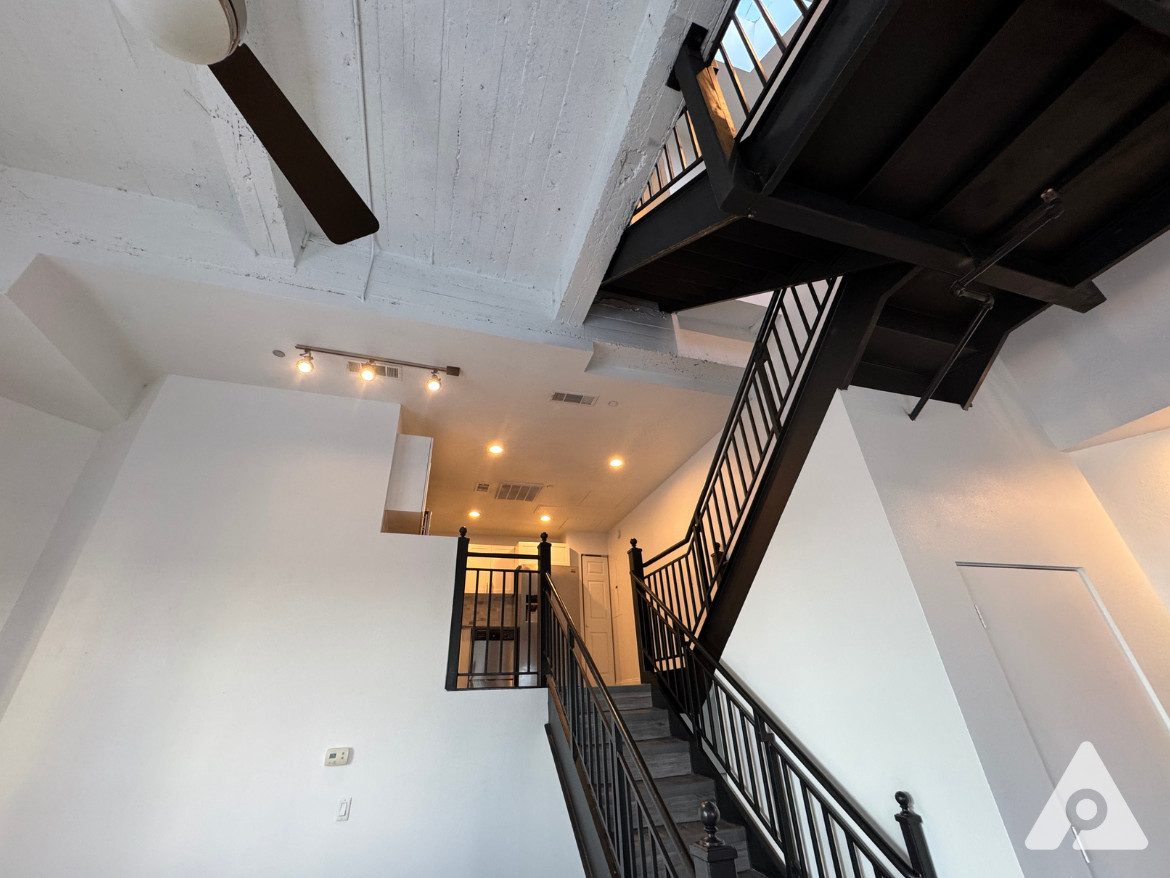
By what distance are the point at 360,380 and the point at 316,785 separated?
2967mm

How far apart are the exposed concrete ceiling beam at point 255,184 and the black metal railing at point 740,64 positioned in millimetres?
2076

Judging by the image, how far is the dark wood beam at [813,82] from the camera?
5.09 feet

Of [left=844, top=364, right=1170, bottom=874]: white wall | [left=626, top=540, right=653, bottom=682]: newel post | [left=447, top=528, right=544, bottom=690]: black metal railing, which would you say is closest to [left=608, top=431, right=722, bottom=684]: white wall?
[left=626, top=540, right=653, bottom=682]: newel post

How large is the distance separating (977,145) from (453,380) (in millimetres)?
3696

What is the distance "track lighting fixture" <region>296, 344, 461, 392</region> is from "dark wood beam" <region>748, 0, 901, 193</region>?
2966 millimetres

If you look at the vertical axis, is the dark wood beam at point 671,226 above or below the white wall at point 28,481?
above

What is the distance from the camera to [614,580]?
8.03m

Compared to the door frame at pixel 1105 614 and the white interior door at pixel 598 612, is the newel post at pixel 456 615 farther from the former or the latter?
the white interior door at pixel 598 612

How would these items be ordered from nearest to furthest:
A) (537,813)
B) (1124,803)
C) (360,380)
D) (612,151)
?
(1124,803) < (612,151) < (537,813) < (360,380)

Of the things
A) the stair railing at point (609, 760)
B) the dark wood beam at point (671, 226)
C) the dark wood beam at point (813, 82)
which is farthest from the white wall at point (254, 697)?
the dark wood beam at point (813, 82)

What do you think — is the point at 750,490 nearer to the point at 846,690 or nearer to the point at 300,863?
the point at 846,690

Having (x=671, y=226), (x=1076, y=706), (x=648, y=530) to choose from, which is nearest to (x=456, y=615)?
(x=671, y=226)

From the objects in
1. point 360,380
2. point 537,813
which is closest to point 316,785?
point 537,813

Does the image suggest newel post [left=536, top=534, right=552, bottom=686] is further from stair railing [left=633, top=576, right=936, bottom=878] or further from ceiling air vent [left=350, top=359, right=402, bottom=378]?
ceiling air vent [left=350, top=359, right=402, bottom=378]
